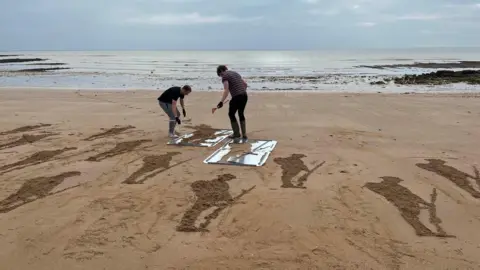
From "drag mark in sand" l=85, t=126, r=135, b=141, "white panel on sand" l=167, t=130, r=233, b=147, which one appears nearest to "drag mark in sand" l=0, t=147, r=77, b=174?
"drag mark in sand" l=85, t=126, r=135, b=141

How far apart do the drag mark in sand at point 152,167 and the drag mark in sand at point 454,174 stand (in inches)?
167

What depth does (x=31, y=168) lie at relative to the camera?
21.3 ft

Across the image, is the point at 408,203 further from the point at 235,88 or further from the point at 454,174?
the point at 235,88

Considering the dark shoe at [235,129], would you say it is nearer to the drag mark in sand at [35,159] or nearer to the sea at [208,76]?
the drag mark in sand at [35,159]

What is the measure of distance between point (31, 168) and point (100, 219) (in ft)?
8.56

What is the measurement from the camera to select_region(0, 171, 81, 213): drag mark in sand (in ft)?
16.4

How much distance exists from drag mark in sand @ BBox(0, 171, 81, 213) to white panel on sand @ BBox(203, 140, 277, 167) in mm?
2279

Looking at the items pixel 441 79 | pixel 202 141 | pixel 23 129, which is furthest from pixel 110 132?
pixel 441 79

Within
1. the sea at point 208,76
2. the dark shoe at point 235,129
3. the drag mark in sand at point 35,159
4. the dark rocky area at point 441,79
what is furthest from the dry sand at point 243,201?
the dark rocky area at point 441,79

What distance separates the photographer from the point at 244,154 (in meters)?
7.39

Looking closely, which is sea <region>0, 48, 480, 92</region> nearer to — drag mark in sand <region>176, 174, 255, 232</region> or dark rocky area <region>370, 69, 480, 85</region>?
dark rocky area <region>370, 69, 480, 85</region>

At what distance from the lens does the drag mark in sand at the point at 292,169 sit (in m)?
5.89

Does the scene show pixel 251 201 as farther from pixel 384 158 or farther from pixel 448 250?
pixel 384 158

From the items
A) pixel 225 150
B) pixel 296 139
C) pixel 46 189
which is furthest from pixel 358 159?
pixel 46 189
